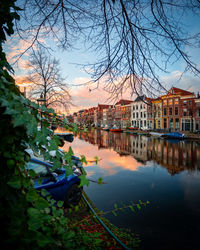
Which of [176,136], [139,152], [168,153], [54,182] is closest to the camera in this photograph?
[54,182]

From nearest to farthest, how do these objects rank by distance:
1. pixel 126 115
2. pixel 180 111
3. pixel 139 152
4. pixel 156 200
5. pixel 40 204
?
pixel 40 204 → pixel 156 200 → pixel 139 152 → pixel 180 111 → pixel 126 115

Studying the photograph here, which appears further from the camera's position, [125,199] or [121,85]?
[125,199]

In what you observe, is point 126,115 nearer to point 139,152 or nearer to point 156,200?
point 139,152

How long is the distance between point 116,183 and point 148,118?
4586 cm

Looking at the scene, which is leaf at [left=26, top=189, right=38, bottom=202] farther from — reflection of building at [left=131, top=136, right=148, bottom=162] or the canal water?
reflection of building at [left=131, top=136, right=148, bottom=162]

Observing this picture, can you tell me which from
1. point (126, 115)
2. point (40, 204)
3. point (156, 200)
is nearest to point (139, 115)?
point (126, 115)

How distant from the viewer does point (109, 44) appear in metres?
3.25

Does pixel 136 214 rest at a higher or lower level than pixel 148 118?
lower

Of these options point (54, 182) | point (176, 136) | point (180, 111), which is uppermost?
point (180, 111)

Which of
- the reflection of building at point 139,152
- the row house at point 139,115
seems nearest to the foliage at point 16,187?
the reflection of building at point 139,152

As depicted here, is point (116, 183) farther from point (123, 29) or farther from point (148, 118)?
point (148, 118)

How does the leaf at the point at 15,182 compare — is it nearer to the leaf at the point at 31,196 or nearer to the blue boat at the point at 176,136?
the leaf at the point at 31,196

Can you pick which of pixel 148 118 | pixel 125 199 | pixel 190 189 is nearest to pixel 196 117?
pixel 148 118

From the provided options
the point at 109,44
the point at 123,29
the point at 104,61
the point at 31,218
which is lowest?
the point at 31,218
